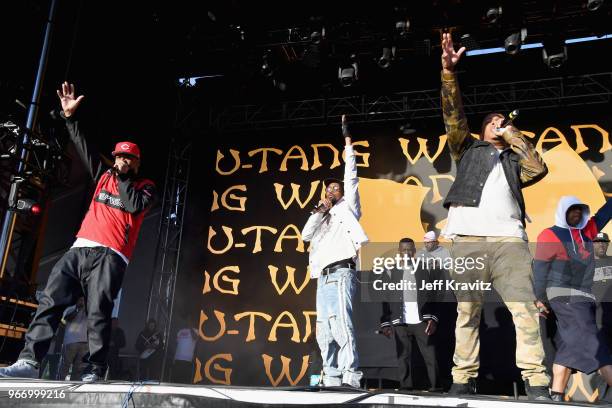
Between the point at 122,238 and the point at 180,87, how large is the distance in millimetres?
6103

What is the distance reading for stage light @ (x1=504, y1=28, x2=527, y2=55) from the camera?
716 cm

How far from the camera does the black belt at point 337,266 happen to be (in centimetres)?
430

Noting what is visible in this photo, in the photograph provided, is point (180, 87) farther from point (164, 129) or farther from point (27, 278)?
point (27, 278)

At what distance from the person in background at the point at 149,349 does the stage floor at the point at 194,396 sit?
222 inches

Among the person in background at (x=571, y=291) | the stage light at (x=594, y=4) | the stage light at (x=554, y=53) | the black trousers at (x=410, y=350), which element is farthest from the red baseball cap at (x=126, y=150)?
the stage light at (x=554, y=53)

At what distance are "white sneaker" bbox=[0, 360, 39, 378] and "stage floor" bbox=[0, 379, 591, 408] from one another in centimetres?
53

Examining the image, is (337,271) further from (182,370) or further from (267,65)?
(182,370)

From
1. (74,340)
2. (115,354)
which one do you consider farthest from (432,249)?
(115,354)

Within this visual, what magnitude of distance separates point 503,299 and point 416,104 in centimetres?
595

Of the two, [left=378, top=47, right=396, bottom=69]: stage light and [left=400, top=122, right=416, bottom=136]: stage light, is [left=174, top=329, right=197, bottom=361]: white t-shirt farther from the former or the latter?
[left=378, top=47, right=396, bottom=69]: stage light

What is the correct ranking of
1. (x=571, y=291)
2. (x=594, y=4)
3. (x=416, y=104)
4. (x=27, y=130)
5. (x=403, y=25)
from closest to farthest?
(x=571, y=291) < (x=594, y=4) < (x=27, y=130) < (x=403, y=25) < (x=416, y=104)

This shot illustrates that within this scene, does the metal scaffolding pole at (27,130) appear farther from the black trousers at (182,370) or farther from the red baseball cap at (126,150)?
the red baseball cap at (126,150)

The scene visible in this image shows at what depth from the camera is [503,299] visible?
10.1 ft

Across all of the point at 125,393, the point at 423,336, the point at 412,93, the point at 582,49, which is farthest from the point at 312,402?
the point at 582,49
